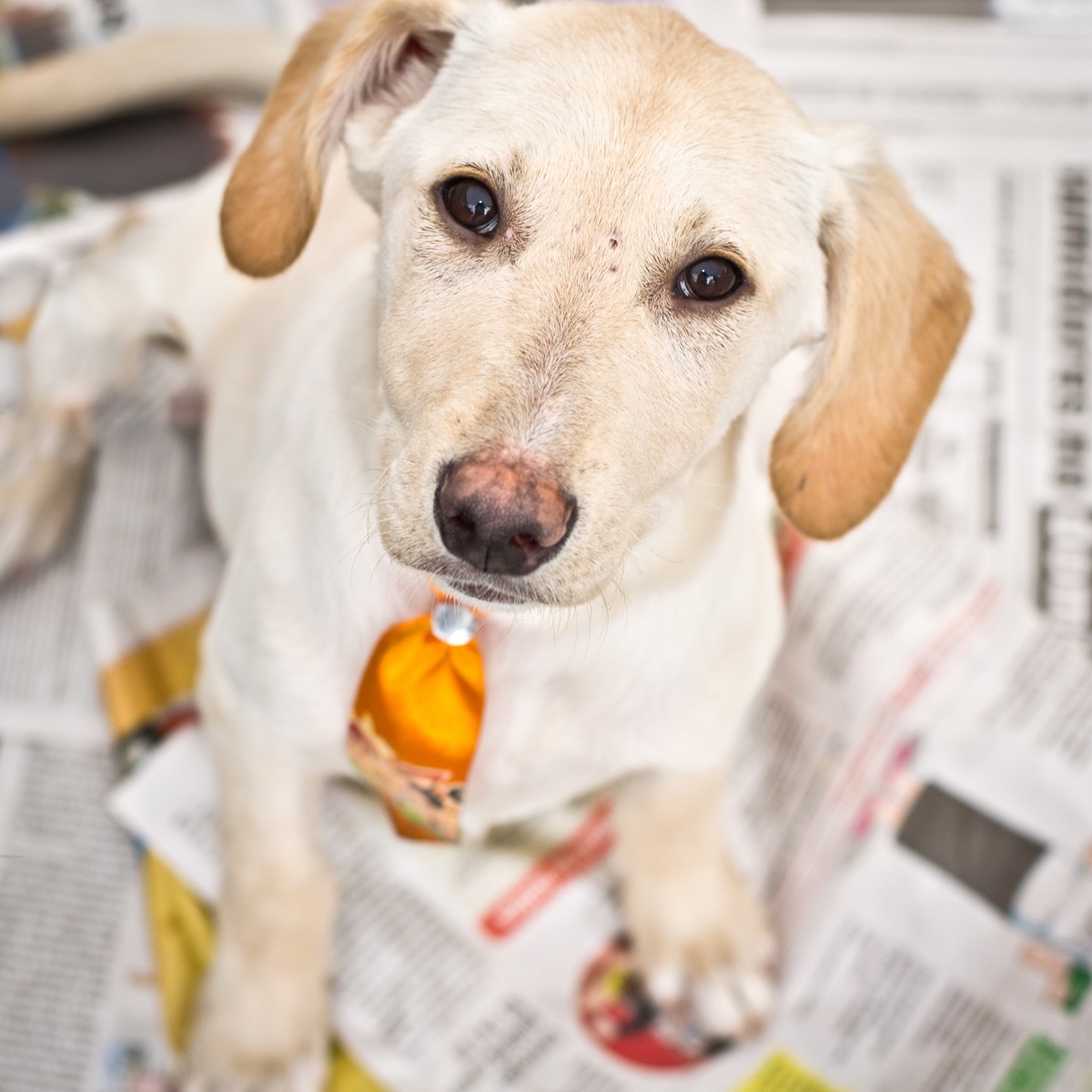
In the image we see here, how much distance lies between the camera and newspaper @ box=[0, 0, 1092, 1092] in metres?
1.88

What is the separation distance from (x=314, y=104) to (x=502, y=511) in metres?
0.52

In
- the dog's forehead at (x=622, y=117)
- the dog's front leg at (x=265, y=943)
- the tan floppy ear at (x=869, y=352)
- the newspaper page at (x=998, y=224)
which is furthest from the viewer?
the newspaper page at (x=998, y=224)

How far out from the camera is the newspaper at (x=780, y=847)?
6.16 feet

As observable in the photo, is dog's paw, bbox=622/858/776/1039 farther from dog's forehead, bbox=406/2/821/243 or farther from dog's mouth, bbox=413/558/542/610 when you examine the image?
dog's forehead, bbox=406/2/821/243

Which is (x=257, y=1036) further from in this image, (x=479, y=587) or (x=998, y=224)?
(x=998, y=224)

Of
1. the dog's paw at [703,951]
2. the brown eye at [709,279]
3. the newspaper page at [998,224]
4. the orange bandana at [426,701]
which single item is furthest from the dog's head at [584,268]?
the newspaper page at [998,224]

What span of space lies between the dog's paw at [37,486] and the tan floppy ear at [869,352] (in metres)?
1.41

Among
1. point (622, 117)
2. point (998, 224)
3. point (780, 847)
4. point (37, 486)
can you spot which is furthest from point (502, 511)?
point (998, 224)

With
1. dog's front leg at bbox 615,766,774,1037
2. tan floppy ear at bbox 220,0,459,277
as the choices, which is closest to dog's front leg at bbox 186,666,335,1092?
dog's front leg at bbox 615,766,774,1037

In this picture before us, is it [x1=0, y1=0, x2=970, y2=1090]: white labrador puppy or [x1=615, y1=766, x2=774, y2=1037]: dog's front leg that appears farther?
[x1=615, y1=766, x2=774, y2=1037]: dog's front leg

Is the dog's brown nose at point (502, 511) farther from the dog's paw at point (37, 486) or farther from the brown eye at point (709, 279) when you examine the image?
the dog's paw at point (37, 486)

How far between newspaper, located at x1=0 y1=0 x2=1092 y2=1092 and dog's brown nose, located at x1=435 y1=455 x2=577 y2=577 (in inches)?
43.7

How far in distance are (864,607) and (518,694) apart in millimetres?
963

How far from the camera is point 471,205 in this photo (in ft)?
3.69
